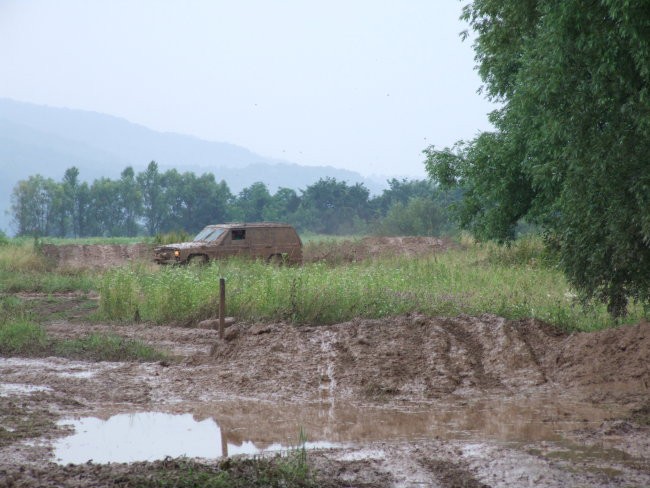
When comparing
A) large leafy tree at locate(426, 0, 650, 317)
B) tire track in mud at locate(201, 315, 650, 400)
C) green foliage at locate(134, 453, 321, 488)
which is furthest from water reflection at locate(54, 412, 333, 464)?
large leafy tree at locate(426, 0, 650, 317)

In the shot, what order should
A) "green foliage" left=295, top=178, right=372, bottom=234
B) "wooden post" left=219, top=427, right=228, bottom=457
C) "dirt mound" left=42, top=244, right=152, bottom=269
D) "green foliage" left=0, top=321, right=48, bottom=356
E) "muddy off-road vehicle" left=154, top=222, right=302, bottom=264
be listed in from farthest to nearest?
"green foliage" left=295, top=178, right=372, bottom=234
"dirt mound" left=42, top=244, right=152, bottom=269
"muddy off-road vehicle" left=154, top=222, right=302, bottom=264
"green foliage" left=0, top=321, right=48, bottom=356
"wooden post" left=219, top=427, right=228, bottom=457

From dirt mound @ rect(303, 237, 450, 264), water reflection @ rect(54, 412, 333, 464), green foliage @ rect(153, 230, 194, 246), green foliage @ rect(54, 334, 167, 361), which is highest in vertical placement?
green foliage @ rect(153, 230, 194, 246)

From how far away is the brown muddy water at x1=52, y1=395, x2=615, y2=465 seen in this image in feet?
27.1

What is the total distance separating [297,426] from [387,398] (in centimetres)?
183

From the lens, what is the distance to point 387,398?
35.1ft

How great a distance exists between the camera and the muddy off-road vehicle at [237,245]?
86.0ft

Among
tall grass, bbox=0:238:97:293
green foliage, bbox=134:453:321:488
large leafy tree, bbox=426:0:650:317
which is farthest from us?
tall grass, bbox=0:238:97:293

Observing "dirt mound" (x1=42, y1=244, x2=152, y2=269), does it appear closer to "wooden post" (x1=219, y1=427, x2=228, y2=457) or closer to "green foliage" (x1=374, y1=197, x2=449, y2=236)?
"green foliage" (x1=374, y1=197, x2=449, y2=236)

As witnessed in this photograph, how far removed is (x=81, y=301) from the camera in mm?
19500

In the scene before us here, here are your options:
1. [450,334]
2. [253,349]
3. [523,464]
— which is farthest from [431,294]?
[523,464]

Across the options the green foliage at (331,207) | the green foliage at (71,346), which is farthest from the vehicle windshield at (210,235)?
the green foliage at (331,207)

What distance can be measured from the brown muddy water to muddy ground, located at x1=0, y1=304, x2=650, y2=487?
37mm

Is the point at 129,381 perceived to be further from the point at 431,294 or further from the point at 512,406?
the point at 431,294

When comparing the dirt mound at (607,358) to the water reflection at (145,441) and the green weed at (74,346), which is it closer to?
the water reflection at (145,441)
